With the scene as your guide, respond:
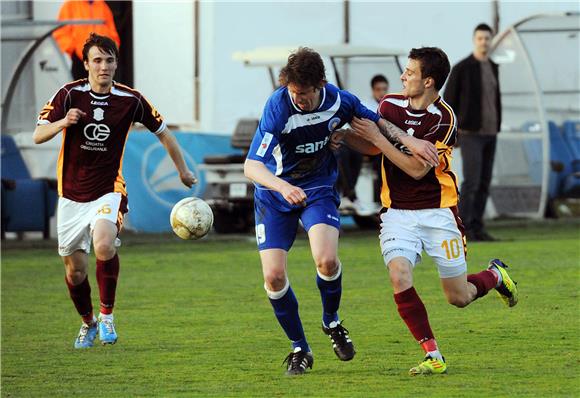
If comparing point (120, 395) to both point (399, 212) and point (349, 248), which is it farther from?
point (349, 248)

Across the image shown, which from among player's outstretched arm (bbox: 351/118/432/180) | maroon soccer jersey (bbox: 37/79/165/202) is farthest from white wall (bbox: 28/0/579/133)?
player's outstretched arm (bbox: 351/118/432/180)

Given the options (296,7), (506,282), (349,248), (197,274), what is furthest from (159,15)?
(506,282)

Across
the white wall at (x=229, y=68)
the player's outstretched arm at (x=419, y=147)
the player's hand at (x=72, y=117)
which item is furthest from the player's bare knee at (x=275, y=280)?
the white wall at (x=229, y=68)

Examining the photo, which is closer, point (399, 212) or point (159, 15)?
point (399, 212)

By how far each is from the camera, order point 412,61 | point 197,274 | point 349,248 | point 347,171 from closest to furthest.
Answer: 1. point 412,61
2. point 197,274
3. point 349,248
4. point 347,171

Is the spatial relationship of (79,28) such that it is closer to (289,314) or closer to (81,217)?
(81,217)

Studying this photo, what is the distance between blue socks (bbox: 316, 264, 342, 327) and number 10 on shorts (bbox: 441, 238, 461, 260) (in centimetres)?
63

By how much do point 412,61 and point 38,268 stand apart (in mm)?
7942

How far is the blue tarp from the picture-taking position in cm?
1919

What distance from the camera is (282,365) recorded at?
830cm

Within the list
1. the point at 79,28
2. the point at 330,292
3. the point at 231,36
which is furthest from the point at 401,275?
the point at 231,36

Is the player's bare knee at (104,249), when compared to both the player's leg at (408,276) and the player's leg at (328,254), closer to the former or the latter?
the player's leg at (328,254)

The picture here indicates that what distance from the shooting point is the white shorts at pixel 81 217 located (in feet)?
31.3

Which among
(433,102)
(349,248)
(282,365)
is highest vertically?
(433,102)
